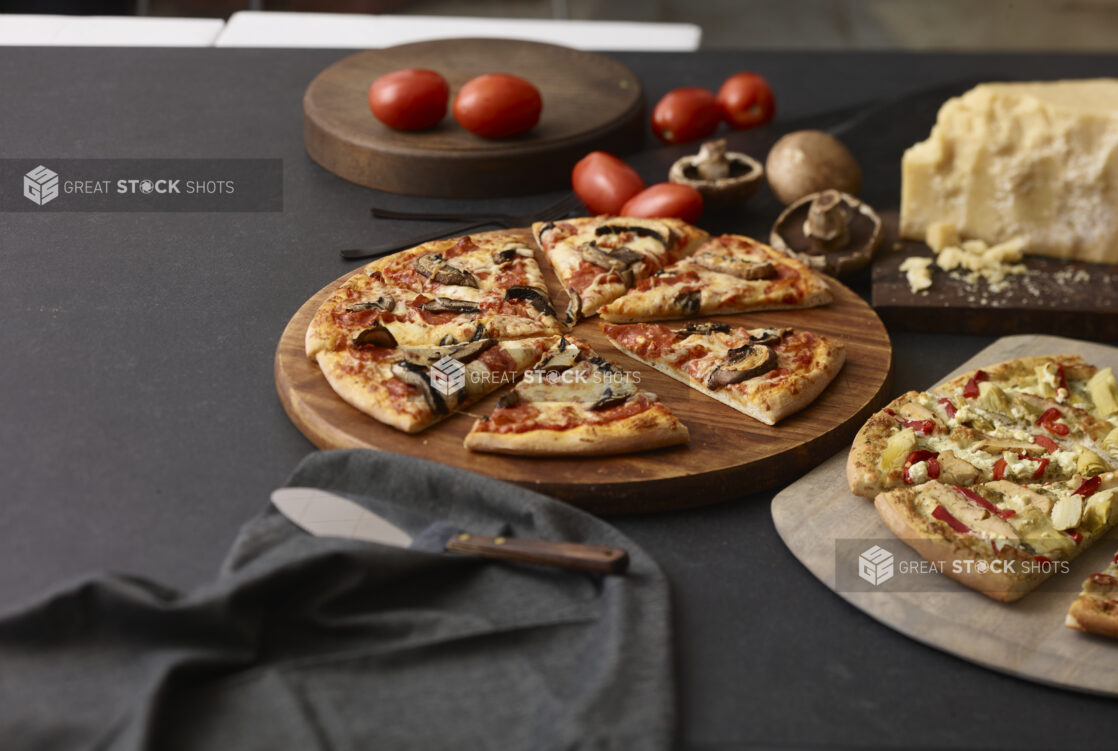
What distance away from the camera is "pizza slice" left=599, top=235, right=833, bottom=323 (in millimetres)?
3203

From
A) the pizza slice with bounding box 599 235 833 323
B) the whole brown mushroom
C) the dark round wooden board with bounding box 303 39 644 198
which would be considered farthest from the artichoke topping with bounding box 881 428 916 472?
the dark round wooden board with bounding box 303 39 644 198

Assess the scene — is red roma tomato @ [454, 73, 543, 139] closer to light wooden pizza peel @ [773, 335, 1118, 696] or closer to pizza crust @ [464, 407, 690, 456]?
pizza crust @ [464, 407, 690, 456]

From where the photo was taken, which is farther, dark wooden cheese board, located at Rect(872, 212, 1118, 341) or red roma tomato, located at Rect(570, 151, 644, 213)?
red roma tomato, located at Rect(570, 151, 644, 213)

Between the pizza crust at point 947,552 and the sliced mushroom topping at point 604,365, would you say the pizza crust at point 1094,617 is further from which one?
the sliced mushroom topping at point 604,365

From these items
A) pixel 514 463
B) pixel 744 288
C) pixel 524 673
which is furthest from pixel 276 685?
pixel 744 288

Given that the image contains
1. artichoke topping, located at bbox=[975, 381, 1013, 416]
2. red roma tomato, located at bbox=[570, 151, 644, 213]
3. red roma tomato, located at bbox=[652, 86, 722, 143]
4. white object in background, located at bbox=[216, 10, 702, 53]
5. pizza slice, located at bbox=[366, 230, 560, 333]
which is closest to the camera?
artichoke topping, located at bbox=[975, 381, 1013, 416]

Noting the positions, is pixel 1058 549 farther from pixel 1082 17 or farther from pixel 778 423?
pixel 1082 17

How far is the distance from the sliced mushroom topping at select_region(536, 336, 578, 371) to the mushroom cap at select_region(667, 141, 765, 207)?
115 centimetres

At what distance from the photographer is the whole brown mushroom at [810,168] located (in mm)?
3809

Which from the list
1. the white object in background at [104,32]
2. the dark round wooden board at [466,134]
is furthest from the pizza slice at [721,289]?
the white object in background at [104,32]

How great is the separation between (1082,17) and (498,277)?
1015 centimetres

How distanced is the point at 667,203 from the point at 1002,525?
1.73m

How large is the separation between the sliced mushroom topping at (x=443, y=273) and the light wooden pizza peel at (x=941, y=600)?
1.19 meters

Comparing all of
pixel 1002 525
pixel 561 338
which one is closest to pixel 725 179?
pixel 561 338
